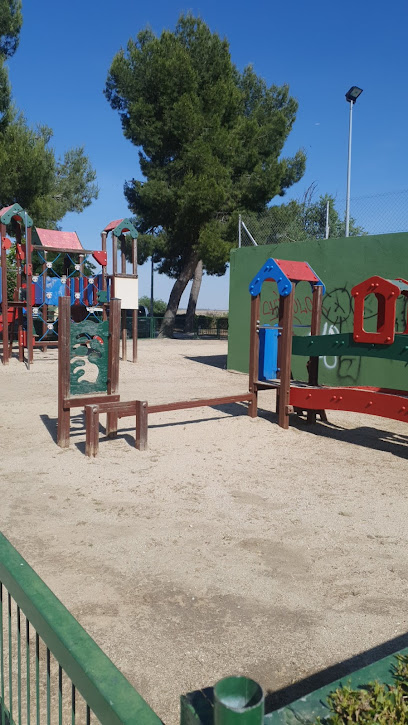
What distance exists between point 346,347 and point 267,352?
157 centimetres

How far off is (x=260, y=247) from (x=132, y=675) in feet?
33.9

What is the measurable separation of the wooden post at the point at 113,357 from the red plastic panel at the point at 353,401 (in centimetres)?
232

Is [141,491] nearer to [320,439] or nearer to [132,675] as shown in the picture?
[132,675]

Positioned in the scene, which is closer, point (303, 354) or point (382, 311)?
point (382, 311)

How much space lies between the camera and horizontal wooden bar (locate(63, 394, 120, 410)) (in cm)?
591

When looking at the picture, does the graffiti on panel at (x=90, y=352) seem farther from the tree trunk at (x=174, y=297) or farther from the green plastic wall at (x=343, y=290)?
the tree trunk at (x=174, y=297)

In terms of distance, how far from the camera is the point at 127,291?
47.8ft

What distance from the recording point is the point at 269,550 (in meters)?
3.62

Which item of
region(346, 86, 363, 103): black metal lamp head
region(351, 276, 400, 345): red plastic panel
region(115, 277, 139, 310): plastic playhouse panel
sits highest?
region(346, 86, 363, 103): black metal lamp head

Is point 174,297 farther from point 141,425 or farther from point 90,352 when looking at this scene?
point 141,425

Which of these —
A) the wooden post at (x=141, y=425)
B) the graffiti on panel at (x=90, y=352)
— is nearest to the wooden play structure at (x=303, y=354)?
the wooden post at (x=141, y=425)

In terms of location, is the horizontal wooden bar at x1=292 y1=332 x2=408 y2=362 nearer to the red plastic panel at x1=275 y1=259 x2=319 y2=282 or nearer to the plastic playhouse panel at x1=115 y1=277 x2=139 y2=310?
the red plastic panel at x1=275 y1=259 x2=319 y2=282

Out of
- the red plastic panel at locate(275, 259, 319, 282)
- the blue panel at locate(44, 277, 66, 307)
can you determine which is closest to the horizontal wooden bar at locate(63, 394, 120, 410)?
the red plastic panel at locate(275, 259, 319, 282)

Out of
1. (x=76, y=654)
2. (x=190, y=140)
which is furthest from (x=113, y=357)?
(x=190, y=140)
